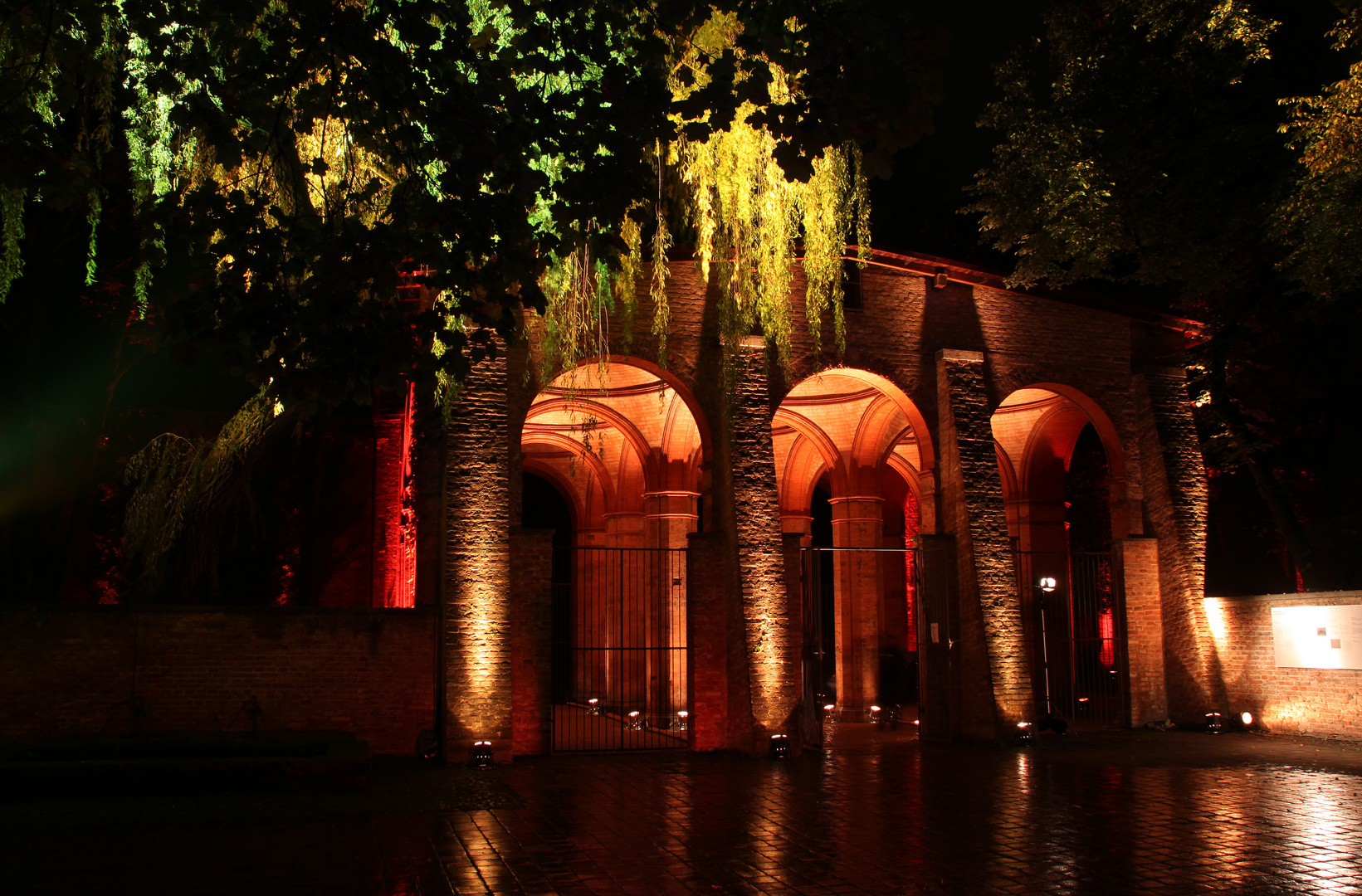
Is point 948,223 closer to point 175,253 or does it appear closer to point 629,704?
point 629,704

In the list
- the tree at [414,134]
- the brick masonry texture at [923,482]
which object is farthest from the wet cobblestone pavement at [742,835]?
the tree at [414,134]

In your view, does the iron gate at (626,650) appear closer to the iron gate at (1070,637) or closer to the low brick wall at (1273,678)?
the iron gate at (1070,637)

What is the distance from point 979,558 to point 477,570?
6923 millimetres

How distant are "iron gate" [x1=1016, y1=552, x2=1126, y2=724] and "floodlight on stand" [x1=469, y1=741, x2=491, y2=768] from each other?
779 centimetres

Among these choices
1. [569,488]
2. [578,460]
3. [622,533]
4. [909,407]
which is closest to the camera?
[909,407]

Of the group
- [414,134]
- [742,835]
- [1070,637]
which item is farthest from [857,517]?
[414,134]

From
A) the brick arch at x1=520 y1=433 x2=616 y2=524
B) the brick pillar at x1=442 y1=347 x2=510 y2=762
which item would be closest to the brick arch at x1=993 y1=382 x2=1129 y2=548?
the brick arch at x1=520 y1=433 x2=616 y2=524

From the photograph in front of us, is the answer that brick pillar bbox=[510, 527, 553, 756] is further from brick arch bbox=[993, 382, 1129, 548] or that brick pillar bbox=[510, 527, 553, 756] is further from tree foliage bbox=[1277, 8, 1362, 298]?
tree foliage bbox=[1277, 8, 1362, 298]

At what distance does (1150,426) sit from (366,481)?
39.7ft

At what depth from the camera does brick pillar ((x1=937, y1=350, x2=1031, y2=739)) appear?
14.2m

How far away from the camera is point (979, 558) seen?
1462cm

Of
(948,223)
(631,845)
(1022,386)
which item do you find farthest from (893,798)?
(948,223)

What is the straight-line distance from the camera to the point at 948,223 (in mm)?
25703

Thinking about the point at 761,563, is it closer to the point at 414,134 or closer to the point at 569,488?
the point at 414,134
